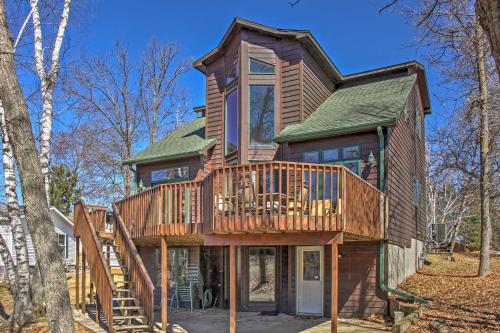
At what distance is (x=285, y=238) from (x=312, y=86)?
6372mm

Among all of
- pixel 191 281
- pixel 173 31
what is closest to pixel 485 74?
pixel 191 281

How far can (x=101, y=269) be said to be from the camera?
10.5 metres

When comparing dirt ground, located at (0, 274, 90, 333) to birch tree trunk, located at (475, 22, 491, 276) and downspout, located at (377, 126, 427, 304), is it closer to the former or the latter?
downspout, located at (377, 126, 427, 304)

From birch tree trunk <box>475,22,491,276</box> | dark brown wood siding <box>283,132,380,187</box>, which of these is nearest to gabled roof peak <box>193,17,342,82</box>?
dark brown wood siding <box>283,132,380,187</box>

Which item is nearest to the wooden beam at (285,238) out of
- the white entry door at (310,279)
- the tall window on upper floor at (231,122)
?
the white entry door at (310,279)

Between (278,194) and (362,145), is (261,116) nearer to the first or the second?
(362,145)

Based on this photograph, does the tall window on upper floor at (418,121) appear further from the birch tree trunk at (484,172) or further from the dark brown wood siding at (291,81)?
the dark brown wood siding at (291,81)

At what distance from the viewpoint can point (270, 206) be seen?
865 cm

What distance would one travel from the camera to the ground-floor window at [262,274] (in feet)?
41.9

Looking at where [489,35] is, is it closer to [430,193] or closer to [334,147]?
[334,147]

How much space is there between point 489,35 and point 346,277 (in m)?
9.06

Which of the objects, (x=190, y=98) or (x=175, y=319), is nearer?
(x=175, y=319)

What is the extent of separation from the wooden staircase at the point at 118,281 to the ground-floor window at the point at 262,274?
326 cm

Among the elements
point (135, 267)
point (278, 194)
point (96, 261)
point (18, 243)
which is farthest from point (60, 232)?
point (278, 194)
